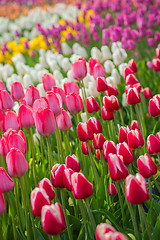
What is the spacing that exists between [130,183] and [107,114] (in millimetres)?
1024

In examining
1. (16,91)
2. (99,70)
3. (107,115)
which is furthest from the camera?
(99,70)

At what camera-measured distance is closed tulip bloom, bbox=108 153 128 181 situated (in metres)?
1.40

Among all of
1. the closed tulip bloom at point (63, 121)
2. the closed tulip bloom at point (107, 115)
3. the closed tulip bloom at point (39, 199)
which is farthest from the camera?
the closed tulip bloom at point (107, 115)

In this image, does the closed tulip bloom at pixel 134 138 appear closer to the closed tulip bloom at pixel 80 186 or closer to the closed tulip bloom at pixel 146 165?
the closed tulip bloom at pixel 146 165

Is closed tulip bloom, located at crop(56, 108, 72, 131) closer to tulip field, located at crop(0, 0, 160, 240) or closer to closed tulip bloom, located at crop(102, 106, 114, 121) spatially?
tulip field, located at crop(0, 0, 160, 240)

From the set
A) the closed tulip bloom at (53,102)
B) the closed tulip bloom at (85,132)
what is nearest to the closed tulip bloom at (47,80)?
the closed tulip bloom at (53,102)

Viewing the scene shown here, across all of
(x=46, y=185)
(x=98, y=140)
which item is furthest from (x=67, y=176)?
(x=98, y=140)

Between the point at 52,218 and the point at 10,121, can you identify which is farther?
the point at 10,121

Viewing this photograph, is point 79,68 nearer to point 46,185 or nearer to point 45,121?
point 45,121

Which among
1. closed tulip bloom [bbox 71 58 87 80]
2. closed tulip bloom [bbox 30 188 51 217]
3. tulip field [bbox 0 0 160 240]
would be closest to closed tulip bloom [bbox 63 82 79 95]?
tulip field [bbox 0 0 160 240]

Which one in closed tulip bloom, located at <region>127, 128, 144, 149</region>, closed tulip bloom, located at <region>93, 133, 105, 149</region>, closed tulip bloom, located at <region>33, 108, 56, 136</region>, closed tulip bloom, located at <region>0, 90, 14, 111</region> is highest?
closed tulip bloom, located at <region>0, 90, 14, 111</region>

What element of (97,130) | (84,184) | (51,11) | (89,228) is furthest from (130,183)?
(51,11)

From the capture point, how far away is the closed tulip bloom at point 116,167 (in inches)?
55.3

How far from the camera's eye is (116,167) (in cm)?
142
